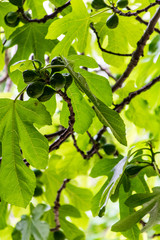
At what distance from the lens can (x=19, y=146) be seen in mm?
1094

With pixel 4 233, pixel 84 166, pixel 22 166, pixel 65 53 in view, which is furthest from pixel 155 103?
pixel 4 233

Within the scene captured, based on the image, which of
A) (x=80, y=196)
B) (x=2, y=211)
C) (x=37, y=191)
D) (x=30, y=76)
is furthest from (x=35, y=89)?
(x=80, y=196)

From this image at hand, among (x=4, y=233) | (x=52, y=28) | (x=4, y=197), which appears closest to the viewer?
(x=4, y=197)

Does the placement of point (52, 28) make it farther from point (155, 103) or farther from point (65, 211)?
point (65, 211)

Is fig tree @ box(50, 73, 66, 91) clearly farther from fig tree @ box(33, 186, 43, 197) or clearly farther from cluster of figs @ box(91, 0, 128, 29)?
fig tree @ box(33, 186, 43, 197)

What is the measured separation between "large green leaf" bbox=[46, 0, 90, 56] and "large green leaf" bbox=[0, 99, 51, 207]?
10.4 inches

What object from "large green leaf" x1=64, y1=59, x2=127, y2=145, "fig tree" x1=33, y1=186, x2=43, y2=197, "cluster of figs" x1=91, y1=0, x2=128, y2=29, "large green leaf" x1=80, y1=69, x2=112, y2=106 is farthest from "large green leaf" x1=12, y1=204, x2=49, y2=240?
"cluster of figs" x1=91, y1=0, x2=128, y2=29

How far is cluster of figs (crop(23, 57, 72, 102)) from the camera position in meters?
0.90

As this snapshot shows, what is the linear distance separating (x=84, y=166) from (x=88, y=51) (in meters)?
0.62

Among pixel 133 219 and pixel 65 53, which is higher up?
pixel 65 53

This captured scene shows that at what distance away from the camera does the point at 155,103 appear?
63.8 inches

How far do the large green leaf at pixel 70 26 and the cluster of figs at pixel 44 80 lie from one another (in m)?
0.31

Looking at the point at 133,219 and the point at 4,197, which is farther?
the point at 4,197

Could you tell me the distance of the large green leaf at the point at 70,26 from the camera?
1215mm
